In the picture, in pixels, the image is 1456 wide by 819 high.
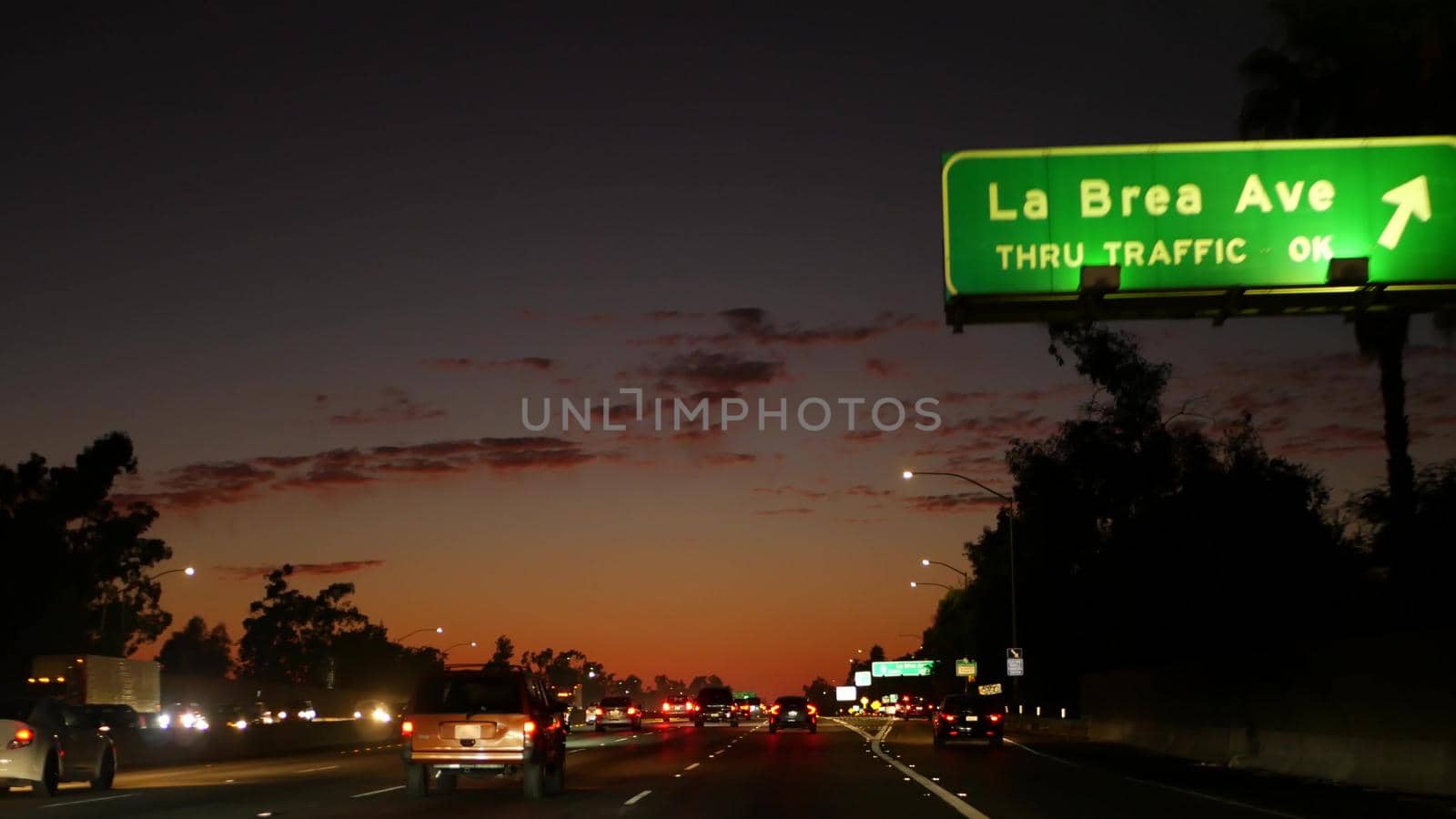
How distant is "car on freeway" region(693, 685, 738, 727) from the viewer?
76.2 metres

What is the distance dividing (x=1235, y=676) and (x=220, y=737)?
27.4m

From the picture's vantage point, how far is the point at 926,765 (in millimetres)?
36219

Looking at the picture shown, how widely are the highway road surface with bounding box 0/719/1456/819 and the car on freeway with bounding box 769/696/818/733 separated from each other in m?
21.9

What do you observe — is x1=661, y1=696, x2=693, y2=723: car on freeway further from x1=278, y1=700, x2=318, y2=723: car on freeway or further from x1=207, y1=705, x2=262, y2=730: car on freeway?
x1=207, y1=705, x2=262, y2=730: car on freeway

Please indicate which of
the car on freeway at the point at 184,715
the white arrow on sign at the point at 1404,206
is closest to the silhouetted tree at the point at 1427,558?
the white arrow on sign at the point at 1404,206

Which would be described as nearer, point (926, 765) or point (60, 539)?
point (926, 765)

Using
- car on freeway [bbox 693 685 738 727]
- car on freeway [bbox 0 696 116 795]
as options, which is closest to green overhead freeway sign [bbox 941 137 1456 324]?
car on freeway [bbox 0 696 116 795]

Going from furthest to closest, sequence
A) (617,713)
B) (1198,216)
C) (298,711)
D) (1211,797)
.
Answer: (298,711) → (617,713) → (1211,797) → (1198,216)

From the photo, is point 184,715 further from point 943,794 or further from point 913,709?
point 913,709

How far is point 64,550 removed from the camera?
3607 inches

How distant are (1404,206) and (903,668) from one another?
159255 millimetres

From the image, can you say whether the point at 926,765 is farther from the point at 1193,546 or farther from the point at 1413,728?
the point at 1193,546

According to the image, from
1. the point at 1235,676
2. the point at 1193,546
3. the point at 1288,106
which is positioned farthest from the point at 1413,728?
the point at 1193,546

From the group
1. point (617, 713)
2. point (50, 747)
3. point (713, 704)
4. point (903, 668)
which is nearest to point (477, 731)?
point (50, 747)
